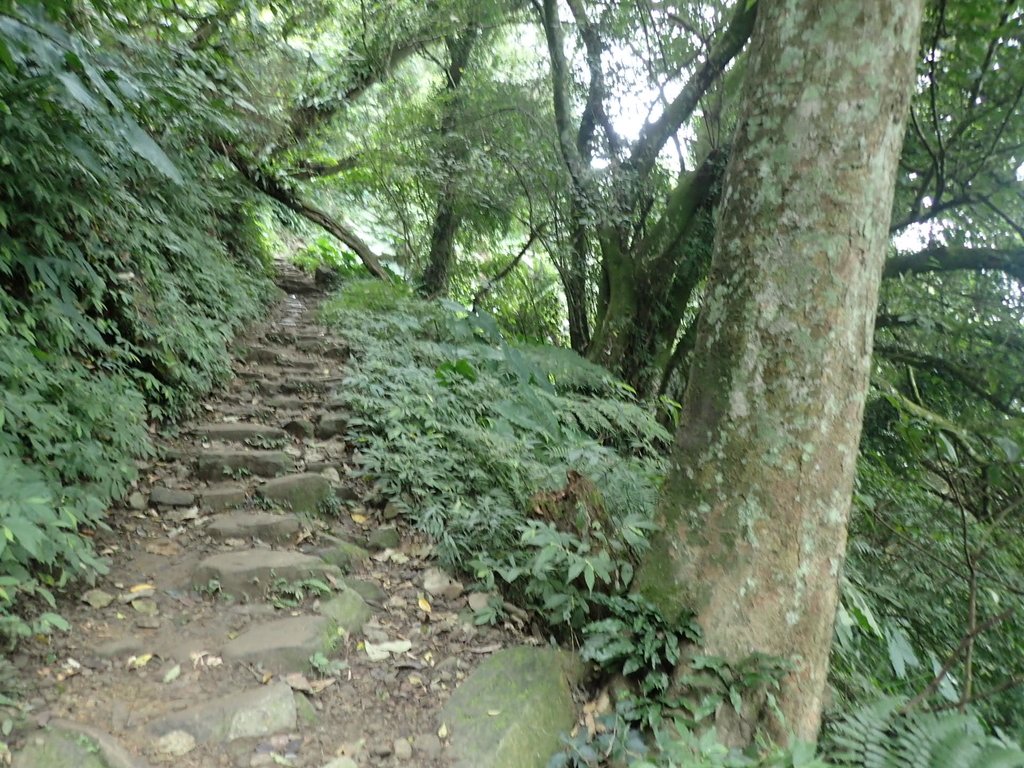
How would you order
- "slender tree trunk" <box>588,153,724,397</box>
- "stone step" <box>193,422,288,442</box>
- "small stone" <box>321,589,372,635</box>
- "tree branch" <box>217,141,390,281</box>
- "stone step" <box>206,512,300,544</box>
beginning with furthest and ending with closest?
1. "tree branch" <box>217,141,390,281</box>
2. "slender tree trunk" <box>588,153,724,397</box>
3. "stone step" <box>193,422,288,442</box>
4. "stone step" <box>206,512,300,544</box>
5. "small stone" <box>321,589,372,635</box>

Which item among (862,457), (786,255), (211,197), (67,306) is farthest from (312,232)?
(786,255)

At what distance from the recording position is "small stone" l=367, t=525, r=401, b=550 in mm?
3908

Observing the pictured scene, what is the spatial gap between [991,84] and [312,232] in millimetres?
10563

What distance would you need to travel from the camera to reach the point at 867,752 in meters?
2.30

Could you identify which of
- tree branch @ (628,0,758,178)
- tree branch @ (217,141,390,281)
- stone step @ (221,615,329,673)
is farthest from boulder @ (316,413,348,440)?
tree branch @ (217,141,390,281)

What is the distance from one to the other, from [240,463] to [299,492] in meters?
0.60

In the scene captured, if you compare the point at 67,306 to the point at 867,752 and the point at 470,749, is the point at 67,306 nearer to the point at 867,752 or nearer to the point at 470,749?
the point at 470,749

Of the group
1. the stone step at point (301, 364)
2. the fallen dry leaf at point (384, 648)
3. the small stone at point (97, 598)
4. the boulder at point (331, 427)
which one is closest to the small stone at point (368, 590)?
the fallen dry leaf at point (384, 648)

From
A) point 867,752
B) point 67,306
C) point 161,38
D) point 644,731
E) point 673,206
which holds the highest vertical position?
point 673,206

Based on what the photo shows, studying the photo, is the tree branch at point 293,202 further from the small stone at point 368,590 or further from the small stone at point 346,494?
the small stone at point 368,590

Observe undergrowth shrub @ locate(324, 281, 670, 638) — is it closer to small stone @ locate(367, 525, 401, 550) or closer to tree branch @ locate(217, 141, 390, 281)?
small stone @ locate(367, 525, 401, 550)

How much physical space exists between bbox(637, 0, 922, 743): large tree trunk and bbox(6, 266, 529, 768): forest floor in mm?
1184

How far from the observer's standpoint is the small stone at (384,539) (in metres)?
3.91

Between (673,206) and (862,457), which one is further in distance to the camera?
(673,206)
